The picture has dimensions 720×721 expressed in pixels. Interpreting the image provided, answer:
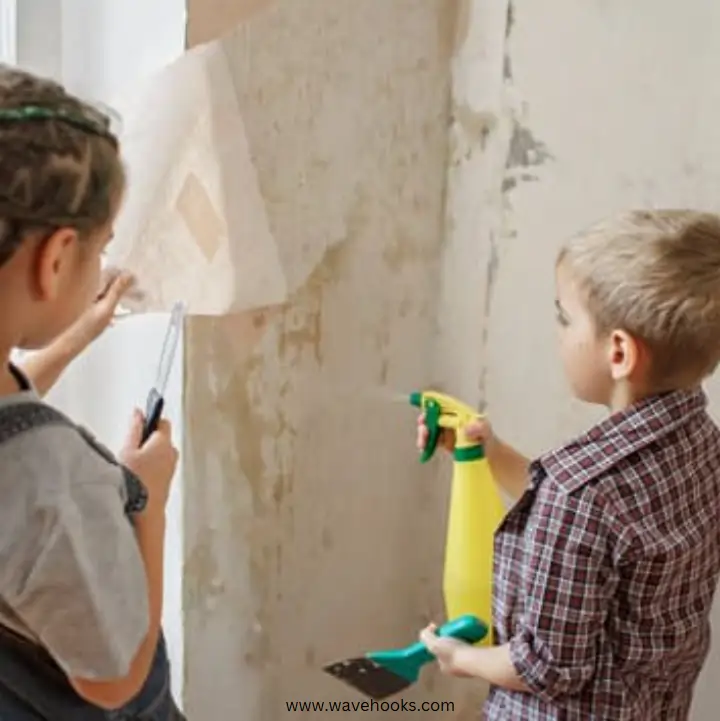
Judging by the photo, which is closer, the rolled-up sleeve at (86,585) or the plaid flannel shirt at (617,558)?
the rolled-up sleeve at (86,585)

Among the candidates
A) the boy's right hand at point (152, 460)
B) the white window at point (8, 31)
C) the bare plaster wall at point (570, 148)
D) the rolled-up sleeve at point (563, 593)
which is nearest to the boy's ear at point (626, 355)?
the rolled-up sleeve at point (563, 593)

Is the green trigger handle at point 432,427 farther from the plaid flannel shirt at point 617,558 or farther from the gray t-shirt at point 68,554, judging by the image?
the gray t-shirt at point 68,554

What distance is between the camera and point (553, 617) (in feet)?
3.32

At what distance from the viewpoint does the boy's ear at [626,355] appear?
40.1 inches

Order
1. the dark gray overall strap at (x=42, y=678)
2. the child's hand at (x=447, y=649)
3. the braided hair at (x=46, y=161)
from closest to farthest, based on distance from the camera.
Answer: the braided hair at (x=46, y=161)
the dark gray overall strap at (x=42, y=678)
the child's hand at (x=447, y=649)

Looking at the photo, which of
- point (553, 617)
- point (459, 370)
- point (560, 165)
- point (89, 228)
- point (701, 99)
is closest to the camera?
point (89, 228)

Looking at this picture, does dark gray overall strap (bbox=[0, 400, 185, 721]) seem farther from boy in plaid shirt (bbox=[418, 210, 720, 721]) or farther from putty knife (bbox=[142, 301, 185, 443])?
boy in plaid shirt (bbox=[418, 210, 720, 721])

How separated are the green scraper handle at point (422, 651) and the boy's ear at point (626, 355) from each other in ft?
0.90

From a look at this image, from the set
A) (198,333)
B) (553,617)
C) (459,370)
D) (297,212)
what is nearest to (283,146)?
(297,212)

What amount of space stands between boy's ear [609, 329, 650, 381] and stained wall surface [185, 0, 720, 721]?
→ 0.23 metres

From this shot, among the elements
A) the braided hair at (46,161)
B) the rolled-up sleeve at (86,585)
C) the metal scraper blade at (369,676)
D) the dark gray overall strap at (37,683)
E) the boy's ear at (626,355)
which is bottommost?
the metal scraper blade at (369,676)

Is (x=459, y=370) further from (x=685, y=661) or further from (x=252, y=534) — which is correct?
(x=685, y=661)

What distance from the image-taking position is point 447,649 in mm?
1132

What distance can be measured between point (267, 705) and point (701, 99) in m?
0.78
